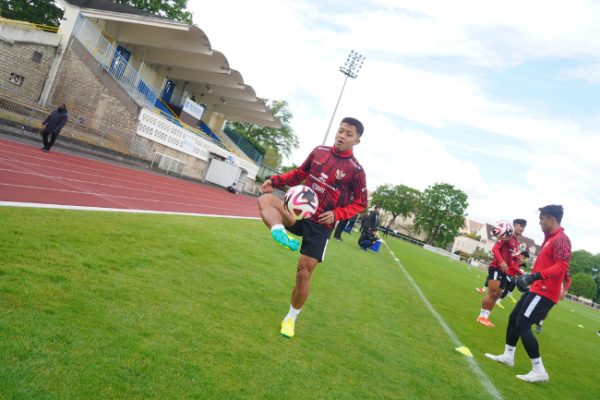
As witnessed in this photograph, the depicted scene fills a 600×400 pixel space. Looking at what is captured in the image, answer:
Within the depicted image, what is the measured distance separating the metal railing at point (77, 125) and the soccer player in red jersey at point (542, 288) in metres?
18.0

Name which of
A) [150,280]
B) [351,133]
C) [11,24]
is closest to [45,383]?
[150,280]

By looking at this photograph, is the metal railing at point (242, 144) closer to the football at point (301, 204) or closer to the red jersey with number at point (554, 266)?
the red jersey with number at point (554, 266)

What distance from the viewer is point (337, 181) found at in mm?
3898

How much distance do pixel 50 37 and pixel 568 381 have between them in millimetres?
25117

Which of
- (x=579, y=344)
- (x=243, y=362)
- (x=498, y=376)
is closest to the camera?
(x=243, y=362)

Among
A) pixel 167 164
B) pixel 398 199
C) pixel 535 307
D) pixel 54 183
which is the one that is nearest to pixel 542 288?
pixel 535 307

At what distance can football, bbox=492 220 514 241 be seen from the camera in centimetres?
748

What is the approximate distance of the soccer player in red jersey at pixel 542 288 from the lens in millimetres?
4535

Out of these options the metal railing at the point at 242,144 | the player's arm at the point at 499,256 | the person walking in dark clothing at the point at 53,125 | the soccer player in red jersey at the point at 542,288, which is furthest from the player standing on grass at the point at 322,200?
the metal railing at the point at 242,144

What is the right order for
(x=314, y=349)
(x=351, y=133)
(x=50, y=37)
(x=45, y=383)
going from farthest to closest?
(x=50, y=37)
(x=351, y=133)
(x=314, y=349)
(x=45, y=383)

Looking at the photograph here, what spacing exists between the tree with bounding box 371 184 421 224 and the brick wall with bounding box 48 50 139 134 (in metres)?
73.8

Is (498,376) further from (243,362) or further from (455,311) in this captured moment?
(455,311)

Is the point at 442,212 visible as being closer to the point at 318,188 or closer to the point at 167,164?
the point at 167,164

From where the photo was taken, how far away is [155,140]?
911 inches
